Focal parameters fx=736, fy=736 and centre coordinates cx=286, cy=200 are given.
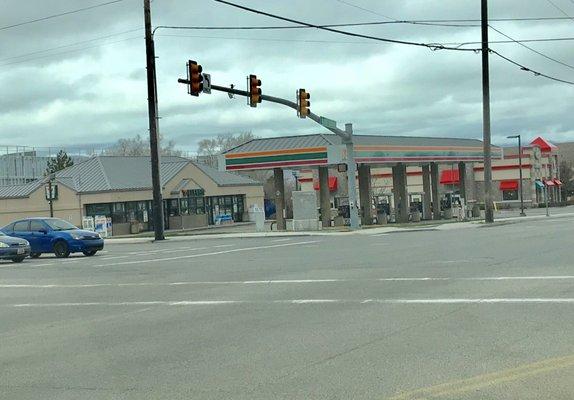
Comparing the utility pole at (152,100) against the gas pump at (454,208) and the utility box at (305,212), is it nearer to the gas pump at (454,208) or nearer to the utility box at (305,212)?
the utility box at (305,212)

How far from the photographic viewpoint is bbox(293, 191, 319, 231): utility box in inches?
1746

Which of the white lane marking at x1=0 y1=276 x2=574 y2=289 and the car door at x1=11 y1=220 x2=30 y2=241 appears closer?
the white lane marking at x1=0 y1=276 x2=574 y2=289

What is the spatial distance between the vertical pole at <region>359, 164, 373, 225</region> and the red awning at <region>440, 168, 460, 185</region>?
41.6 metres

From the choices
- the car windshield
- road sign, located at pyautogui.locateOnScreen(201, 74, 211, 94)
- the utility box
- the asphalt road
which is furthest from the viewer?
the utility box

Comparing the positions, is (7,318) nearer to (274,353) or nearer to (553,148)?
(274,353)

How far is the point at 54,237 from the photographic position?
2828 cm

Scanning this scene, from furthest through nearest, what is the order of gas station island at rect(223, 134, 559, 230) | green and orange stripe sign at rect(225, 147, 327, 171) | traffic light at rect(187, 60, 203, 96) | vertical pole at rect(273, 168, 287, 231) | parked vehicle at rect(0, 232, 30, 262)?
1. vertical pole at rect(273, 168, 287, 231)
2. gas station island at rect(223, 134, 559, 230)
3. green and orange stripe sign at rect(225, 147, 327, 171)
4. parked vehicle at rect(0, 232, 30, 262)
5. traffic light at rect(187, 60, 203, 96)

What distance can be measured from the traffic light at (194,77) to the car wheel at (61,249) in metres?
7.86

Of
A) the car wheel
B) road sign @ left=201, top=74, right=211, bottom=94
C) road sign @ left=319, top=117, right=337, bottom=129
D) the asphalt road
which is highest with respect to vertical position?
road sign @ left=201, top=74, right=211, bottom=94

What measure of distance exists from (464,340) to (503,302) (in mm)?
2997

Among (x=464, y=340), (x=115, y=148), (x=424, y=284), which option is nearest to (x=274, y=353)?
(x=464, y=340)

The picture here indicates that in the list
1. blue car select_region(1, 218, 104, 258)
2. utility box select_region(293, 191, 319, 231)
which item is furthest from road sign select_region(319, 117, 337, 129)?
blue car select_region(1, 218, 104, 258)

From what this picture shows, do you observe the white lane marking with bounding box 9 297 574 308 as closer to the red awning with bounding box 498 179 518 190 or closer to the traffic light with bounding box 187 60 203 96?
the traffic light with bounding box 187 60 203 96

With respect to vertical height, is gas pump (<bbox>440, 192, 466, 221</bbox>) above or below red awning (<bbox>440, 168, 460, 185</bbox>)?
below
